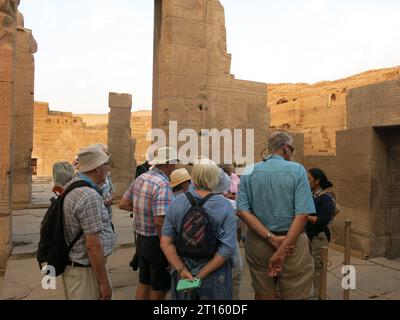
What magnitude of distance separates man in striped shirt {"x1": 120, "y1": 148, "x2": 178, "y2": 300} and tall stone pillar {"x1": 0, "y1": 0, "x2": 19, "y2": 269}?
2.89m

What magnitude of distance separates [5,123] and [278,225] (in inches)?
169

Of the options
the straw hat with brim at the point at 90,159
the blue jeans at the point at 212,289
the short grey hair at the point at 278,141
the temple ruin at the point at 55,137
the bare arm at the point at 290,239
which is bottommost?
the blue jeans at the point at 212,289

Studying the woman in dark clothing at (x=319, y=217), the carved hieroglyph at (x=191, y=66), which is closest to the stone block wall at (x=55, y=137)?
the carved hieroglyph at (x=191, y=66)

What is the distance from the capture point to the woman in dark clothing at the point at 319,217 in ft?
11.5

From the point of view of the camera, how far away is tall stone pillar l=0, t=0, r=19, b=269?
16.5 feet

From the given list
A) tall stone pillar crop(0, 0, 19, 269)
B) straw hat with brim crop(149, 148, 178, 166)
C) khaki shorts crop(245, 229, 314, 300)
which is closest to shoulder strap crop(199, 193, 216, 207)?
khaki shorts crop(245, 229, 314, 300)

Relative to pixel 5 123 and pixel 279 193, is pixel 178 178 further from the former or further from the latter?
pixel 5 123

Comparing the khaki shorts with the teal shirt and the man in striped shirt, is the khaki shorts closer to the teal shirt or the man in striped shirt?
the teal shirt

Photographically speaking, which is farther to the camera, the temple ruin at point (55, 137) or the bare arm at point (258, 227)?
the temple ruin at point (55, 137)

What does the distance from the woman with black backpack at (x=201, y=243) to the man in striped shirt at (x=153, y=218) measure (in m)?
0.58

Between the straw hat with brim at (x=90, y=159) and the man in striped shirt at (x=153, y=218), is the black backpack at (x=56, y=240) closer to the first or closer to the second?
the straw hat with brim at (x=90, y=159)

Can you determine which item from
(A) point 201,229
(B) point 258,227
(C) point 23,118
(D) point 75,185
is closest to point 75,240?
(D) point 75,185

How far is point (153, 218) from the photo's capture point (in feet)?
10.1

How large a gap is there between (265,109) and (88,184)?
10421mm
